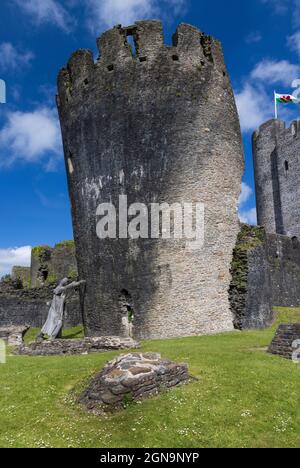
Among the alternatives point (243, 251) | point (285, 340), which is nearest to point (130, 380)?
point (285, 340)

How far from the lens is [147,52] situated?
20.5 meters

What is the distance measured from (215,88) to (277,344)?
507 inches

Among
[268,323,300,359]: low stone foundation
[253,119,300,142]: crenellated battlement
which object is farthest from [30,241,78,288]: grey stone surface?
[253,119,300,142]: crenellated battlement

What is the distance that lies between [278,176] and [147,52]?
33.1 metres

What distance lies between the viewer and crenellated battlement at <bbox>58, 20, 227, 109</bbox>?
20531 mm

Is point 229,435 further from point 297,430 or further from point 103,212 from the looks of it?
point 103,212

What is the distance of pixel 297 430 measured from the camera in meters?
8.27

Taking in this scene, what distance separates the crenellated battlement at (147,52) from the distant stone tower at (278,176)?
28.9m

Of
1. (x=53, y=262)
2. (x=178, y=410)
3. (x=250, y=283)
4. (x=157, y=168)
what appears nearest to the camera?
(x=178, y=410)

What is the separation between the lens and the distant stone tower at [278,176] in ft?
157

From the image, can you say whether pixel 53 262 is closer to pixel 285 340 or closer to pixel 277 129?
pixel 285 340

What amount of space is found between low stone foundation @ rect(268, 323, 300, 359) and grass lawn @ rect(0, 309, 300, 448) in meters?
0.76
